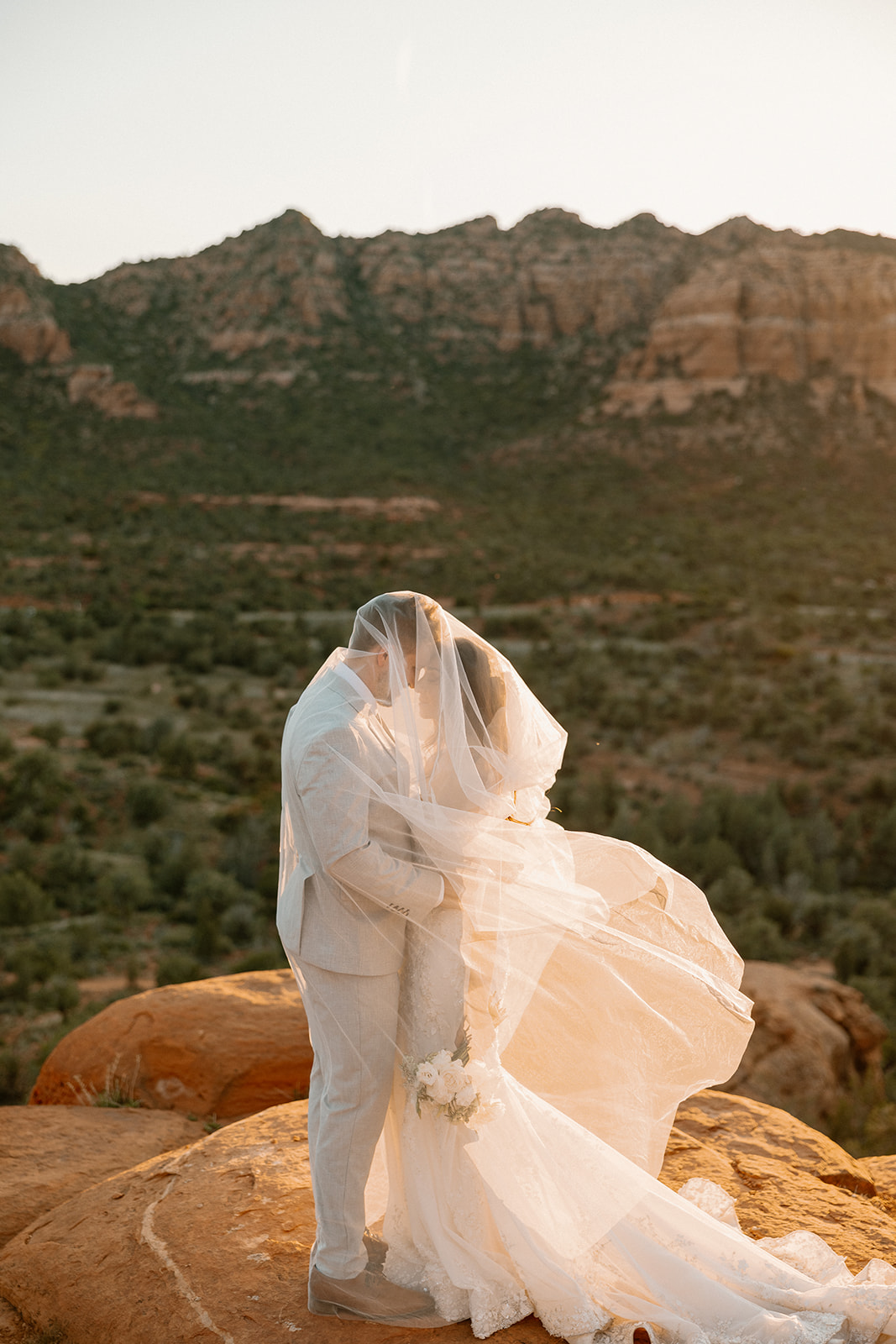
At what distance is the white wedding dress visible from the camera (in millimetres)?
2770

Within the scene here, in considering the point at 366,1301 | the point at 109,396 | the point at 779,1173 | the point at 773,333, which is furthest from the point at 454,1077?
the point at 773,333

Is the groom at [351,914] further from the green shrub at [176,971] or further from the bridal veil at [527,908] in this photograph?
the green shrub at [176,971]

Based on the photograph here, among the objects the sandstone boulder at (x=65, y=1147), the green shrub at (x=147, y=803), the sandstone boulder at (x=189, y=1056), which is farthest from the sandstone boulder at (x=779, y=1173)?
the green shrub at (x=147, y=803)

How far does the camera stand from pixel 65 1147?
4.51m

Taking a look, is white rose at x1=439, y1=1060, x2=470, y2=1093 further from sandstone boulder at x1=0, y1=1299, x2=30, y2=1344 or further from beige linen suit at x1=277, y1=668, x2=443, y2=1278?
sandstone boulder at x1=0, y1=1299, x2=30, y2=1344

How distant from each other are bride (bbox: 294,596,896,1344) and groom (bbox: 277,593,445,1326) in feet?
0.18

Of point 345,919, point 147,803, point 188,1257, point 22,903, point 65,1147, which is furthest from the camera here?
point 147,803

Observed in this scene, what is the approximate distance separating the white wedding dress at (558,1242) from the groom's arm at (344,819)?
11.0 inches

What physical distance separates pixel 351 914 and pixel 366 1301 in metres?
1.17

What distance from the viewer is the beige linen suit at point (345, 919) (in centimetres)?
274

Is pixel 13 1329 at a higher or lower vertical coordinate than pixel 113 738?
higher

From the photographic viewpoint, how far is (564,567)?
114ft

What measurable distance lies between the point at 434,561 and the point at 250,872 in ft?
81.2

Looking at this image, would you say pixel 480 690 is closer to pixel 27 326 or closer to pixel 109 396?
pixel 109 396
